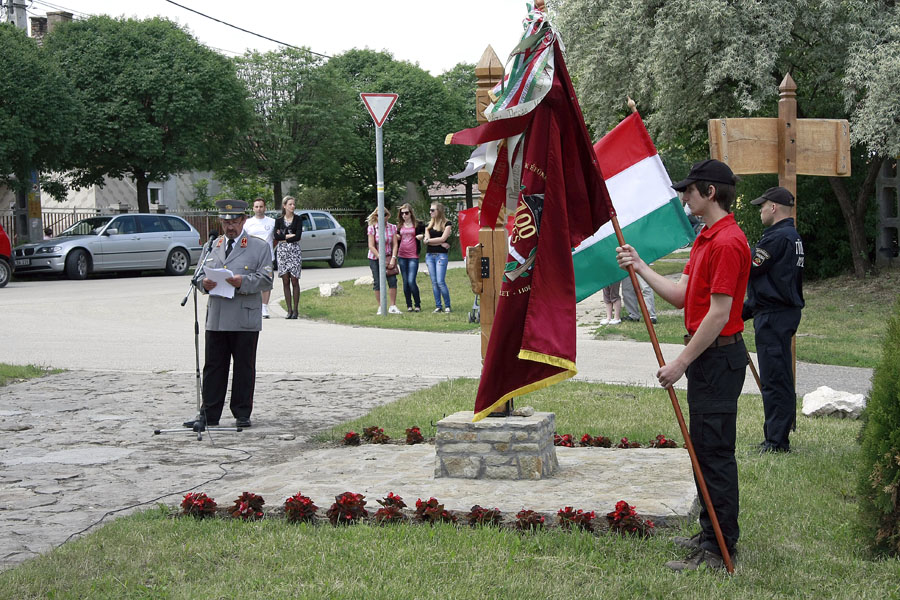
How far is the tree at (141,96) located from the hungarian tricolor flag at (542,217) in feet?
97.2

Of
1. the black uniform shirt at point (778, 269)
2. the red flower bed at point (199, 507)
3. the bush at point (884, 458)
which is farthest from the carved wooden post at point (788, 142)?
the red flower bed at point (199, 507)

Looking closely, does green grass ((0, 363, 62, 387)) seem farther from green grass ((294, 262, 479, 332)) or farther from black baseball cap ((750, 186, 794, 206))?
black baseball cap ((750, 186, 794, 206))

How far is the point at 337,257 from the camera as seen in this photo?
33.4 meters

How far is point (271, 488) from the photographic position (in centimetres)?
639

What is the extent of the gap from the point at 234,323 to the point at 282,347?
532cm

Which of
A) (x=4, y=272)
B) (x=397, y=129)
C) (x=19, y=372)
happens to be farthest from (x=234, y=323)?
(x=397, y=129)

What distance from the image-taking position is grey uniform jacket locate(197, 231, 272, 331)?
8820 millimetres

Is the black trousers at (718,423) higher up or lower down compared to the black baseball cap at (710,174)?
lower down

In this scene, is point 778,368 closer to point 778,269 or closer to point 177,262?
point 778,269

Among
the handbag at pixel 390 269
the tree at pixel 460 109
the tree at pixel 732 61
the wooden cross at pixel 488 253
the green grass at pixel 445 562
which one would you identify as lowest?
the green grass at pixel 445 562

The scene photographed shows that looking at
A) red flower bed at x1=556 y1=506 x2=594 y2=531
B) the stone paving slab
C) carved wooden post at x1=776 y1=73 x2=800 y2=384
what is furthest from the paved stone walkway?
carved wooden post at x1=776 y1=73 x2=800 y2=384

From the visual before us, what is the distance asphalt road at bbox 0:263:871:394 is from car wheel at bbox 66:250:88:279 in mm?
6953

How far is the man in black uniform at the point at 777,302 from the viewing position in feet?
23.5

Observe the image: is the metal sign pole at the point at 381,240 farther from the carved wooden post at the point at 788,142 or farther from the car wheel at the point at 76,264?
the car wheel at the point at 76,264
